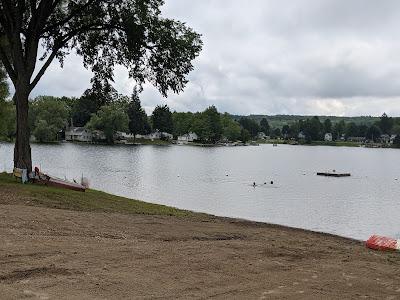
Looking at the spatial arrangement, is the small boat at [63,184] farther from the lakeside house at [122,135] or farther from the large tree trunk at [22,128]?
the lakeside house at [122,135]

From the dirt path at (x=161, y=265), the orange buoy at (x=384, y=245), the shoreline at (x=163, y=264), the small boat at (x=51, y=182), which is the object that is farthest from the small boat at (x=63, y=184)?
the orange buoy at (x=384, y=245)

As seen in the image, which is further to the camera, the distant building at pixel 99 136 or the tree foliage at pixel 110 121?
the distant building at pixel 99 136

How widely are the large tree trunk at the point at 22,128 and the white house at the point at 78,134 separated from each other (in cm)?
13845

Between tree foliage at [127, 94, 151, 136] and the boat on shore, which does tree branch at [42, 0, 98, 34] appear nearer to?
the boat on shore

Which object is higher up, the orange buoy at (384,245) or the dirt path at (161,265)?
the dirt path at (161,265)

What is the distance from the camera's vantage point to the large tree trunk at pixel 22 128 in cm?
2298

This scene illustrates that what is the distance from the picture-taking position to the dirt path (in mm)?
7703

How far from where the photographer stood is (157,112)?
189375 millimetres

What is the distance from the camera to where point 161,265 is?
9.26 metres

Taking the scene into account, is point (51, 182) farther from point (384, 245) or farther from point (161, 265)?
Answer: point (161, 265)

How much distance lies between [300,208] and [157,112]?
15350cm

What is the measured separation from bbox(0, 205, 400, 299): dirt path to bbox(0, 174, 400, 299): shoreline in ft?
0.05

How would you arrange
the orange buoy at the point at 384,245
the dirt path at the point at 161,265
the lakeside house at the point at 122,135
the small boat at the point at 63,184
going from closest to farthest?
the dirt path at the point at 161,265, the orange buoy at the point at 384,245, the small boat at the point at 63,184, the lakeside house at the point at 122,135

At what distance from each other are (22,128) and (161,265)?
16241mm
